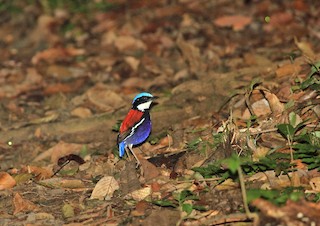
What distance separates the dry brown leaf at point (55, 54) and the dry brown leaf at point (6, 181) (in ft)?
16.1

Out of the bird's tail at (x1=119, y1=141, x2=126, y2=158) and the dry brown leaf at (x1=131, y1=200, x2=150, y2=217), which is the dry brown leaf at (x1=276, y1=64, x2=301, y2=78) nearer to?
the bird's tail at (x1=119, y1=141, x2=126, y2=158)

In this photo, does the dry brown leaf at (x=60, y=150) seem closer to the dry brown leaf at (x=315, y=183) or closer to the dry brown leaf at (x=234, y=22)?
the dry brown leaf at (x=315, y=183)

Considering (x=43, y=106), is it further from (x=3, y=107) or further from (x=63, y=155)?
(x=63, y=155)

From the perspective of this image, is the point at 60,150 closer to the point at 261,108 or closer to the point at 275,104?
the point at 261,108

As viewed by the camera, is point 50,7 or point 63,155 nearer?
point 63,155

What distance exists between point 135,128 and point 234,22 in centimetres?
533

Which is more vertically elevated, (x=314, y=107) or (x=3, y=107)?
(x=314, y=107)

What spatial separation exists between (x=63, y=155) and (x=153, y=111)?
130 cm

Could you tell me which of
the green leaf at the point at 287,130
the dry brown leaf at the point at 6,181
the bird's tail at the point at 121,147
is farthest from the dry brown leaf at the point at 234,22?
the dry brown leaf at the point at 6,181

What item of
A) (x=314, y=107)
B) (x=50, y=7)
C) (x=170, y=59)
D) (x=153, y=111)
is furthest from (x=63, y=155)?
(x=50, y=7)

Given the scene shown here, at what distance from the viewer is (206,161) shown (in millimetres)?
6035

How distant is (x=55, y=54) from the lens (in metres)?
11.4

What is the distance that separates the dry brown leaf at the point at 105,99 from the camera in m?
8.89

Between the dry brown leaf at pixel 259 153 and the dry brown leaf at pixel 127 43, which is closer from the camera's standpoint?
the dry brown leaf at pixel 259 153
